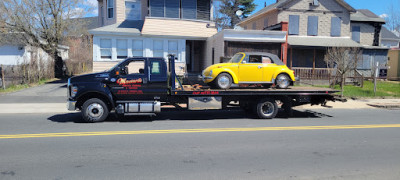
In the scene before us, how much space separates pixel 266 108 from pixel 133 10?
1537 cm

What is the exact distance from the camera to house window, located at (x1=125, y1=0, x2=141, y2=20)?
72.5 feet

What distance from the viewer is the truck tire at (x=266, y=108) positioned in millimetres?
10219

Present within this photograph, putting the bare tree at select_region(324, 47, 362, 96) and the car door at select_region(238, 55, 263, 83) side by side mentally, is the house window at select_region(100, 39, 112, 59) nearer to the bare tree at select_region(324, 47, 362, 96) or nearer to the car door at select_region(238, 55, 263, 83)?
the car door at select_region(238, 55, 263, 83)

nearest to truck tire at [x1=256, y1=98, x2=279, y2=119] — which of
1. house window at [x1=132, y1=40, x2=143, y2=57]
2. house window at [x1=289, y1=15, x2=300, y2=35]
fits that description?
house window at [x1=132, y1=40, x2=143, y2=57]

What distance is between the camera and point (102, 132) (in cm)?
795

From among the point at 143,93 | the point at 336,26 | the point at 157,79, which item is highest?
the point at 336,26

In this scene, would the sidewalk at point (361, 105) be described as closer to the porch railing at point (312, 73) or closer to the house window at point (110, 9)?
the porch railing at point (312, 73)

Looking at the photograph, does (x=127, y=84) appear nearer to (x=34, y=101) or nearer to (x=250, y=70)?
(x=250, y=70)

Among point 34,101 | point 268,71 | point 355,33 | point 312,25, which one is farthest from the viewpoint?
point 355,33

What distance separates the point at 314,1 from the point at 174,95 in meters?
21.2

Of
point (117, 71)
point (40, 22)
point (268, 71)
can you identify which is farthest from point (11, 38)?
point (268, 71)

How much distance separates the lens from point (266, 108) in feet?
34.3

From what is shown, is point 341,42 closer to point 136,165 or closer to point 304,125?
point 304,125

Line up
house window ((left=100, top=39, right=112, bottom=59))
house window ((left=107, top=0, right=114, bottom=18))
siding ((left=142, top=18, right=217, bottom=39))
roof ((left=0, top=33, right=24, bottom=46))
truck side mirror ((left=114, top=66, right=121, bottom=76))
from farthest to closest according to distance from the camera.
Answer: roof ((left=0, top=33, right=24, bottom=46)) → house window ((left=107, top=0, right=114, bottom=18)) → siding ((left=142, top=18, right=217, bottom=39)) → house window ((left=100, top=39, right=112, bottom=59)) → truck side mirror ((left=114, top=66, right=121, bottom=76))
